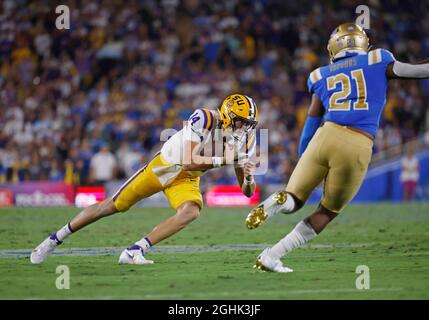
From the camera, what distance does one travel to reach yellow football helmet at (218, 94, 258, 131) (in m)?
8.11

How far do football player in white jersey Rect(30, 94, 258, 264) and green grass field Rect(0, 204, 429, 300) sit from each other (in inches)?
10.7

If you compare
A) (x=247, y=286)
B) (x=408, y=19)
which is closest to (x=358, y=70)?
(x=247, y=286)

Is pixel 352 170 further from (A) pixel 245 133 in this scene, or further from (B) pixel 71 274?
(B) pixel 71 274

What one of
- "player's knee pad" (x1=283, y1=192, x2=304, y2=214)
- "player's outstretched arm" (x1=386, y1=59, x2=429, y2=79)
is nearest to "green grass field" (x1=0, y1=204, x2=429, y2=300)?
"player's knee pad" (x1=283, y1=192, x2=304, y2=214)

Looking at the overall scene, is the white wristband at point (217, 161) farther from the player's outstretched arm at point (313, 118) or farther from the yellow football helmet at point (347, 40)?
the yellow football helmet at point (347, 40)

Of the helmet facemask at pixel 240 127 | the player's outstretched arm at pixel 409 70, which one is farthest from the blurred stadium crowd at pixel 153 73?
the player's outstretched arm at pixel 409 70

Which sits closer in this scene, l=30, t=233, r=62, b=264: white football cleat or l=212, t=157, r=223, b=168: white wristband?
l=212, t=157, r=223, b=168: white wristband

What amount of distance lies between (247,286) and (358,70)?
6.70 ft

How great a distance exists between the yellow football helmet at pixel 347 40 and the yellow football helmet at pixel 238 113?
106 centimetres

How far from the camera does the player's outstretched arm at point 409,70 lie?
23.0ft

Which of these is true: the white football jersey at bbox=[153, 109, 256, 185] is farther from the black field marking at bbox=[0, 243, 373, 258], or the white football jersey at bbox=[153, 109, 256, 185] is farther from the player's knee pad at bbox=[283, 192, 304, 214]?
the black field marking at bbox=[0, 243, 373, 258]

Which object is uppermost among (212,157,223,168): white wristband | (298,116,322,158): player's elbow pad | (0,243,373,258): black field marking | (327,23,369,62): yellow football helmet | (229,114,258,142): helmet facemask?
(327,23,369,62): yellow football helmet

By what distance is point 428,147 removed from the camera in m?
20.6

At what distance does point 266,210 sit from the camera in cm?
708
